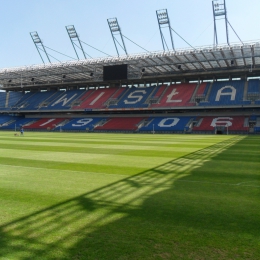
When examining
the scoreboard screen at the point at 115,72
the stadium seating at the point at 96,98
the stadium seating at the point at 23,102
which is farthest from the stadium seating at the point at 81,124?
the stadium seating at the point at 23,102

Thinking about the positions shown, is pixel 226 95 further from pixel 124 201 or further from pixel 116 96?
pixel 124 201

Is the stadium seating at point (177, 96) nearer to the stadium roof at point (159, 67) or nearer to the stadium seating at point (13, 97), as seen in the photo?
the stadium roof at point (159, 67)

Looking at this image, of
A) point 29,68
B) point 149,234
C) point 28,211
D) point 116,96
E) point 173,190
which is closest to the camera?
point 149,234

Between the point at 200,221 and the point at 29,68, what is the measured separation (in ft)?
197

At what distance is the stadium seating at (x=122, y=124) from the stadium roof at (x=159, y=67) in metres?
8.89

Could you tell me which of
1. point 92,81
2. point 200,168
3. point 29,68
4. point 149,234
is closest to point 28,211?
point 149,234

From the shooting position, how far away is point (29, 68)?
196ft

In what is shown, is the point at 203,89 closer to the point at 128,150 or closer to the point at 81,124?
the point at 81,124

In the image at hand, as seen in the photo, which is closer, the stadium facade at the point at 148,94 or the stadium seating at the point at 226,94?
the stadium facade at the point at 148,94

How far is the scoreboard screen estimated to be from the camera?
2203 inches

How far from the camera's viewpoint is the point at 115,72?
56.6 meters

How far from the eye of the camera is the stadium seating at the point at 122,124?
5679 cm

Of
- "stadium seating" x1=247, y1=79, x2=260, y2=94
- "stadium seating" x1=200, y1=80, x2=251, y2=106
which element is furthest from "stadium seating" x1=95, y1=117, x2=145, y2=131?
"stadium seating" x1=247, y1=79, x2=260, y2=94

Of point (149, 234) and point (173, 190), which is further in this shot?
point (173, 190)
